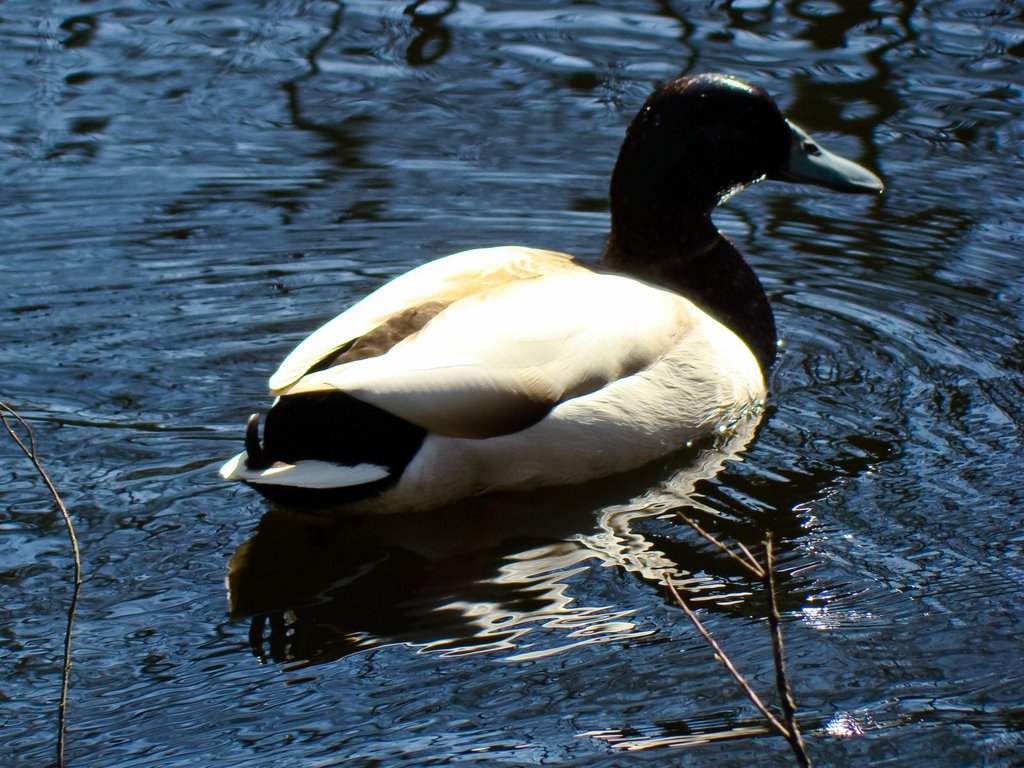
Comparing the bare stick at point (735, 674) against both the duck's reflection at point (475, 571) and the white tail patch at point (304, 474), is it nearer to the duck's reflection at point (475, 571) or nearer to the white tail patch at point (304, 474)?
the duck's reflection at point (475, 571)

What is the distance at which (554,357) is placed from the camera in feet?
14.8

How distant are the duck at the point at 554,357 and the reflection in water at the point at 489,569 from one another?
3.7 inches

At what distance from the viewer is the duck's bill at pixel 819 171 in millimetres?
5781

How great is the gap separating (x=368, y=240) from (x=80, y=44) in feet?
10.2

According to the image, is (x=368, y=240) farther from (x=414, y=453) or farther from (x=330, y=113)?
(x=414, y=453)

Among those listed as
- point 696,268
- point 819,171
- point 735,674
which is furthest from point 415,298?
point 735,674

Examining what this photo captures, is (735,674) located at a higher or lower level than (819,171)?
higher

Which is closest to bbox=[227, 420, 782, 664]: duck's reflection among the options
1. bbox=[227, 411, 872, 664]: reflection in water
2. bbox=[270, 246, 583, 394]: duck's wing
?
bbox=[227, 411, 872, 664]: reflection in water

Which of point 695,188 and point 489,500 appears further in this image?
point 695,188

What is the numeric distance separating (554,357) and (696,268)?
1241 mm

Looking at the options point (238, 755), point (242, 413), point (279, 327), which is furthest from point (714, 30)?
point (238, 755)

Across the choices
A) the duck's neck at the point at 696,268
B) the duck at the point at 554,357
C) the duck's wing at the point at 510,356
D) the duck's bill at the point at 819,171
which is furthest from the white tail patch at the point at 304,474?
the duck's bill at the point at 819,171

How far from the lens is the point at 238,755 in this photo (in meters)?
3.28

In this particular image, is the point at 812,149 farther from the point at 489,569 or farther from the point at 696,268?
the point at 489,569
